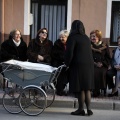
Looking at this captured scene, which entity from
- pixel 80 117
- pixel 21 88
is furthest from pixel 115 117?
pixel 21 88

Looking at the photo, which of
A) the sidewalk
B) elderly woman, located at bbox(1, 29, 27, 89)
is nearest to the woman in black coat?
the sidewalk

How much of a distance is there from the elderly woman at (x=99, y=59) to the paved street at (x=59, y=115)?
0.70m

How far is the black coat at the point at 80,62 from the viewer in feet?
22.1

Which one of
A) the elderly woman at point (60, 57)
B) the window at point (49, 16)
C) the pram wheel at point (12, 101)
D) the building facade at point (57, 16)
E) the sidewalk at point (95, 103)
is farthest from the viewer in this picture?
the window at point (49, 16)

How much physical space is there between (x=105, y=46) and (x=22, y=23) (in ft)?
14.7

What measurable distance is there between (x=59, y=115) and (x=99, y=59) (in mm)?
1720

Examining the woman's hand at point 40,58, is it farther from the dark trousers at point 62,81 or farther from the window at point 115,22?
the window at point 115,22

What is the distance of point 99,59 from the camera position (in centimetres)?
809

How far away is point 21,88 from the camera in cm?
695

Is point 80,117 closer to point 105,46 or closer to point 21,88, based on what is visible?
point 21,88

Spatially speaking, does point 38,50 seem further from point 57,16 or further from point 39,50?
point 57,16

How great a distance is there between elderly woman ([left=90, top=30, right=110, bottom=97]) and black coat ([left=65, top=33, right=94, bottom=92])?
3.88ft

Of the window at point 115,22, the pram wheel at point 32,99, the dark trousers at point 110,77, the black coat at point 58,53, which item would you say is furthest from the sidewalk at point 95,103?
the window at point 115,22

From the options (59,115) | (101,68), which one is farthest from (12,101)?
(101,68)
